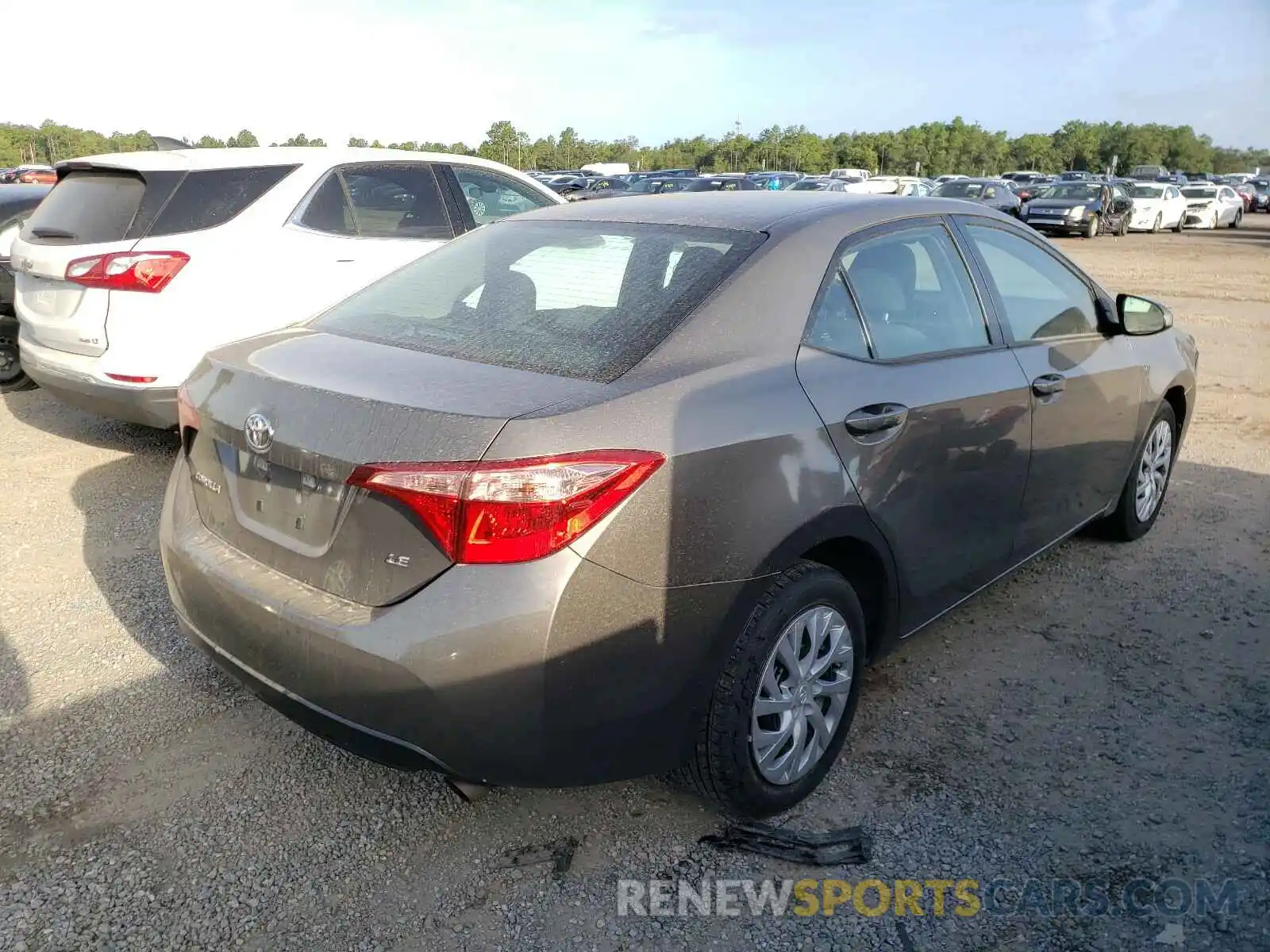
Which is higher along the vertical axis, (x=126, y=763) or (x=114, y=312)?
(x=114, y=312)

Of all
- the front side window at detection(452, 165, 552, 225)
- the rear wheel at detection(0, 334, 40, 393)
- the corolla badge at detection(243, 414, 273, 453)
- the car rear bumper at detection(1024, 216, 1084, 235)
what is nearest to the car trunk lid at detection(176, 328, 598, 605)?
the corolla badge at detection(243, 414, 273, 453)

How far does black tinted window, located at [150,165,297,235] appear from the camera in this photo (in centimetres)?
541

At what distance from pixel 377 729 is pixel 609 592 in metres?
0.62

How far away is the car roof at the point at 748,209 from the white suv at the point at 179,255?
2.43 meters

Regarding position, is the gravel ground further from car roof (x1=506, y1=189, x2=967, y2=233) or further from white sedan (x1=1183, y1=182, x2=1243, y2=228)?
white sedan (x1=1183, y1=182, x2=1243, y2=228)

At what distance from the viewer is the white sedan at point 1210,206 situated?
36219mm

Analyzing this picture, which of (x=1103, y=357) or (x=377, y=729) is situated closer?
(x=377, y=729)

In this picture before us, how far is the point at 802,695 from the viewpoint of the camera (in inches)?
110

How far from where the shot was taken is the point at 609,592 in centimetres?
226

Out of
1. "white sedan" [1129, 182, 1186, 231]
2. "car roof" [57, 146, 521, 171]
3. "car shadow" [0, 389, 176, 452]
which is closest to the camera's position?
"car roof" [57, 146, 521, 171]

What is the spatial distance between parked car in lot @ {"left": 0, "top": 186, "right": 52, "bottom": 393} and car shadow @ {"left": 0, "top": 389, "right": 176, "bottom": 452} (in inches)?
10.3

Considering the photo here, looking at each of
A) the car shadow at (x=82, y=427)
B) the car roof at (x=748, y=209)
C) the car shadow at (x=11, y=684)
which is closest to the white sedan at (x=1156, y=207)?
the car shadow at (x=82, y=427)

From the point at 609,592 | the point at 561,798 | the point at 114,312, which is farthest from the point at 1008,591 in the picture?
the point at 114,312

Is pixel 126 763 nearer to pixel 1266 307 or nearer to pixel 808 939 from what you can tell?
pixel 808 939
